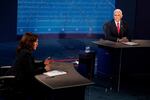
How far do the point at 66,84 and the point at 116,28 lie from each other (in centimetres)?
340

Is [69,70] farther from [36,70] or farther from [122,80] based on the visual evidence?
[122,80]

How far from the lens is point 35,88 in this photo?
567 centimetres

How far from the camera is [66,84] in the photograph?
5.00 meters

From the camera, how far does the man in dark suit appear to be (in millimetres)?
8023

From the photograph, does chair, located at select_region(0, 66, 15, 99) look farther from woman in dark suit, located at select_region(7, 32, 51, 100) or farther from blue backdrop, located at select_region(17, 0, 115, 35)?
blue backdrop, located at select_region(17, 0, 115, 35)

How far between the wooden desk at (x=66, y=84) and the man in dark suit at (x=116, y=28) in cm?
266

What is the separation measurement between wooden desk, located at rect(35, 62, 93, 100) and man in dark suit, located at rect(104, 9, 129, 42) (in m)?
2.66

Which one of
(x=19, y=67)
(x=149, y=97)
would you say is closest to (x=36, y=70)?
(x=19, y=67)

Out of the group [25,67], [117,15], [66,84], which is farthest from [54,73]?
[117,15]

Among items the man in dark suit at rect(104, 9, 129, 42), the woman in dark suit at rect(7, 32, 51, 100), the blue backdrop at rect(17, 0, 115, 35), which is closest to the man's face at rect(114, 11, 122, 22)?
the man in dark suit at rect(104, 9, 129, 42)

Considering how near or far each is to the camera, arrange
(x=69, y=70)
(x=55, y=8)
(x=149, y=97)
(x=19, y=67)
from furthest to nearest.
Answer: (x=55, y=8) → (x=149, y=97) → (x=69, y=70) → (x=19, y=67)

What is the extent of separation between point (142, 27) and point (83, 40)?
1.64 m

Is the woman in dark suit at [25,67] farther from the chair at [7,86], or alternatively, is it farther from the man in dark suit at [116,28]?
the man in dark suit at [116,28]

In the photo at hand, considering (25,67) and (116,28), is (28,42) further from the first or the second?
(116,28)
